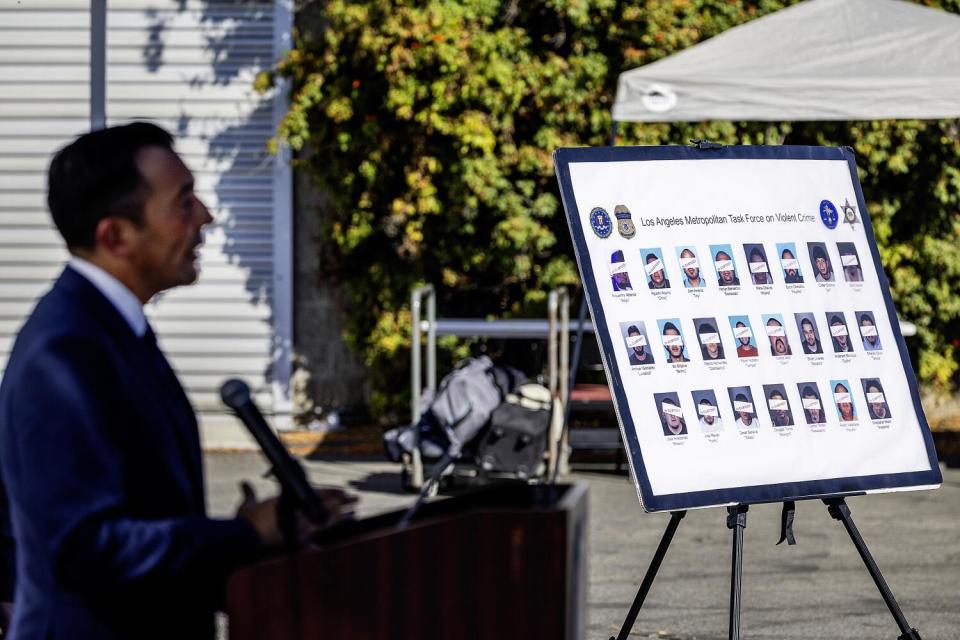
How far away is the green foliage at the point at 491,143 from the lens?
11172mm

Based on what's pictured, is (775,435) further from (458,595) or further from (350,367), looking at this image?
(350,367)

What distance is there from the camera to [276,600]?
210 cm

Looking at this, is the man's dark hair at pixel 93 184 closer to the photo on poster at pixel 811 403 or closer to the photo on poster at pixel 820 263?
the photo on poster at pixel 811 403

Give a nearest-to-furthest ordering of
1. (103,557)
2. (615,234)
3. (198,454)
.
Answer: (103,557) → (198,454) → (615,234)

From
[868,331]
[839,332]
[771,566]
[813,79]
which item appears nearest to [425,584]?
[839,332]

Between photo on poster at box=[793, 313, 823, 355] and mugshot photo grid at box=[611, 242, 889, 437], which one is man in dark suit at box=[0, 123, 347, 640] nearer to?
mugshot photo grid at box=[611, 242, 889, 437]

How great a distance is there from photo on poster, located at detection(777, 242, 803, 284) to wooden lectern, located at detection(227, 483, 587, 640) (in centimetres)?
251

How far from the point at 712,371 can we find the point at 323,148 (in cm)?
787

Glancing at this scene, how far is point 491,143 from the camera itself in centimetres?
1112

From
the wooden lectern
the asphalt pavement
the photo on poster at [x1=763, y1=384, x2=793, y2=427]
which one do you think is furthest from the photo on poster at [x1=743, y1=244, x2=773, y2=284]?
the wooden lectern

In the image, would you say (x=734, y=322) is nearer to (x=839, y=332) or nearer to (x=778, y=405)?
(x=778, y=405)

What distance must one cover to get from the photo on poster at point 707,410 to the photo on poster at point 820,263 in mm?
610

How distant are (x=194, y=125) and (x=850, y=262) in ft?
28.3

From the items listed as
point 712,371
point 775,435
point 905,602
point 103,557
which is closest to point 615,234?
point 712,371
